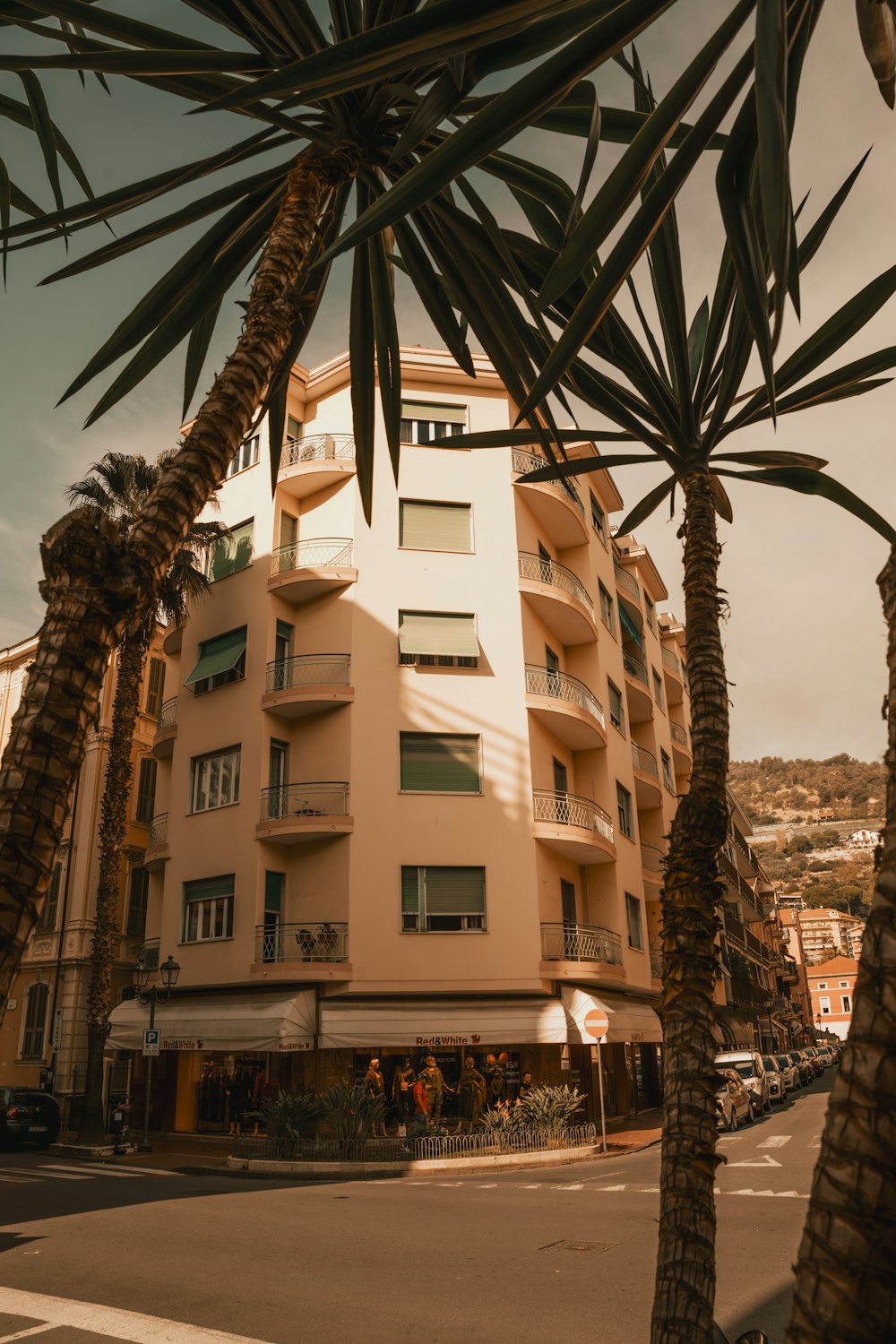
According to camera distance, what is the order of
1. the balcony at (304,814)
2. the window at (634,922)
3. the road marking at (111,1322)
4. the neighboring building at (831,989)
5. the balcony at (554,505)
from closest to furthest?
the road marking at (111,1322) → the balcony at (304,814) → the balcony at (554,505) → the window at (634,922) → the neighboring building at (831,989)

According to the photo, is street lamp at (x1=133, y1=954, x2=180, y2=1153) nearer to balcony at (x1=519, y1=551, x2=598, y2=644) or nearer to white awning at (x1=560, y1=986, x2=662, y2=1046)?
white awning at (x1=560, y1=986, x2=662, y2=1046)

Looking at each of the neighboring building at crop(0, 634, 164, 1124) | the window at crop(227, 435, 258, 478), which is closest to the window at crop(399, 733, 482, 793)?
the window at crop(227, 435, 258, 478)

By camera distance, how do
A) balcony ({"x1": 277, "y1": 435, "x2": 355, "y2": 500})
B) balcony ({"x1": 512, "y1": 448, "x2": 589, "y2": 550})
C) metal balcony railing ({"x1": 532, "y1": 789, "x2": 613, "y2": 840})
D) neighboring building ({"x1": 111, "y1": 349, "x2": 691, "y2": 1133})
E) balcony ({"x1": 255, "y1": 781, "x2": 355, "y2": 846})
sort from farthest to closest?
balcony ({"x1": 512, "y1": 448, "x2": 589, "y2": 550}), balcony ({"x1": 277, "y1": 435, "x2": 355, "y2": 500}), metal balcony railing ({"x1": 532, "y1": 789, "x2": 613, "y2": 840}), balcony ({"x1": 255, "y1": 781, "x2": 355, "y2": 846}), neighboring building ({"x1": 111, "y1": 349, "x2": 691, "y2": 1133})

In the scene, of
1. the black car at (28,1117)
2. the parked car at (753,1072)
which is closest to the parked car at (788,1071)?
the parked car at (753,1072)

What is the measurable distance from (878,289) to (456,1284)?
7609mm

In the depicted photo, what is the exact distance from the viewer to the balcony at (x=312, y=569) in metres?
24.2

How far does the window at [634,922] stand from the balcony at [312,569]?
1252cm

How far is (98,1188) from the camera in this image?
46.9ft

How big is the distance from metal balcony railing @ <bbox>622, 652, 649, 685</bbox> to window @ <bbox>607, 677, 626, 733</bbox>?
7.60ft

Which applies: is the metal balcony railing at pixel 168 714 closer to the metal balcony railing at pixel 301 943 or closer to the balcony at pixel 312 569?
the balcony at pixel 312 569

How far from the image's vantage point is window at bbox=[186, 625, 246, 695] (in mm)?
25016

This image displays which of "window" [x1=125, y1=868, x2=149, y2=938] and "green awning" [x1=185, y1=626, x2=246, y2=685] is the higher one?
"green awning" [x1=185, y1=626, x2=246, y2=685]

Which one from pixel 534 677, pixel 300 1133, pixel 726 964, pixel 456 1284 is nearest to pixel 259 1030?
pixel 300 1133

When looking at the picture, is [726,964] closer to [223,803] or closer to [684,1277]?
[223,803]
